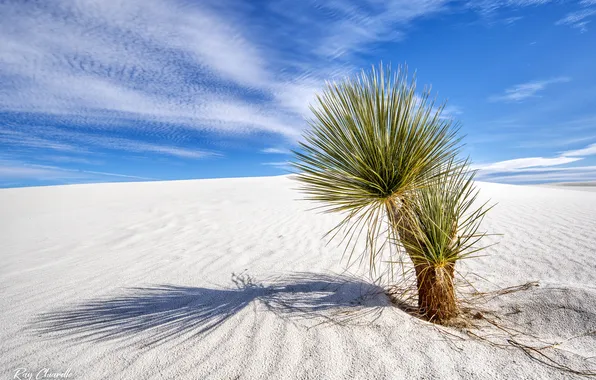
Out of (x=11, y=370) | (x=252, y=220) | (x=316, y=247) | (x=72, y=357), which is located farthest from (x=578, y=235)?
(x=11, y=370)

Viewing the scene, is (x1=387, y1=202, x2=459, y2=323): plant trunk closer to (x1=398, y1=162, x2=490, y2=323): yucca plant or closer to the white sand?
(x1=398, y1=162, x2=490, y2=323): yucca plant

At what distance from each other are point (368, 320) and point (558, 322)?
68.5 inches

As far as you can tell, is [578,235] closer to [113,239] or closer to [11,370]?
[11,370]

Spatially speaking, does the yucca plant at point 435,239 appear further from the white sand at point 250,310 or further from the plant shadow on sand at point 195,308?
the plant shadow on sand at point 195,308

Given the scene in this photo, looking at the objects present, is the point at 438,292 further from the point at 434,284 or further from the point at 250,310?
the point at 250,310

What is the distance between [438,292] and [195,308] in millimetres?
2358

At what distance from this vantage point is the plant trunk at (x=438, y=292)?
2.77m

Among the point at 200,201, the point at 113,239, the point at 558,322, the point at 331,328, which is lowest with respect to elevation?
the point at 558,322

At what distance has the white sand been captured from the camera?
2.21 metres

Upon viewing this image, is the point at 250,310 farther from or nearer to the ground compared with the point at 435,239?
nearer to the ground

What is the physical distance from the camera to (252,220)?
855cm

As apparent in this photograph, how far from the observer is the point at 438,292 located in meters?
2.80

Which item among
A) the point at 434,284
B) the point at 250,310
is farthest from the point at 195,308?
the point at 434,284

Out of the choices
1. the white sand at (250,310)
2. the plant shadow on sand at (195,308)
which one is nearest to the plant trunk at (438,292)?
the white sand at (250,310)
